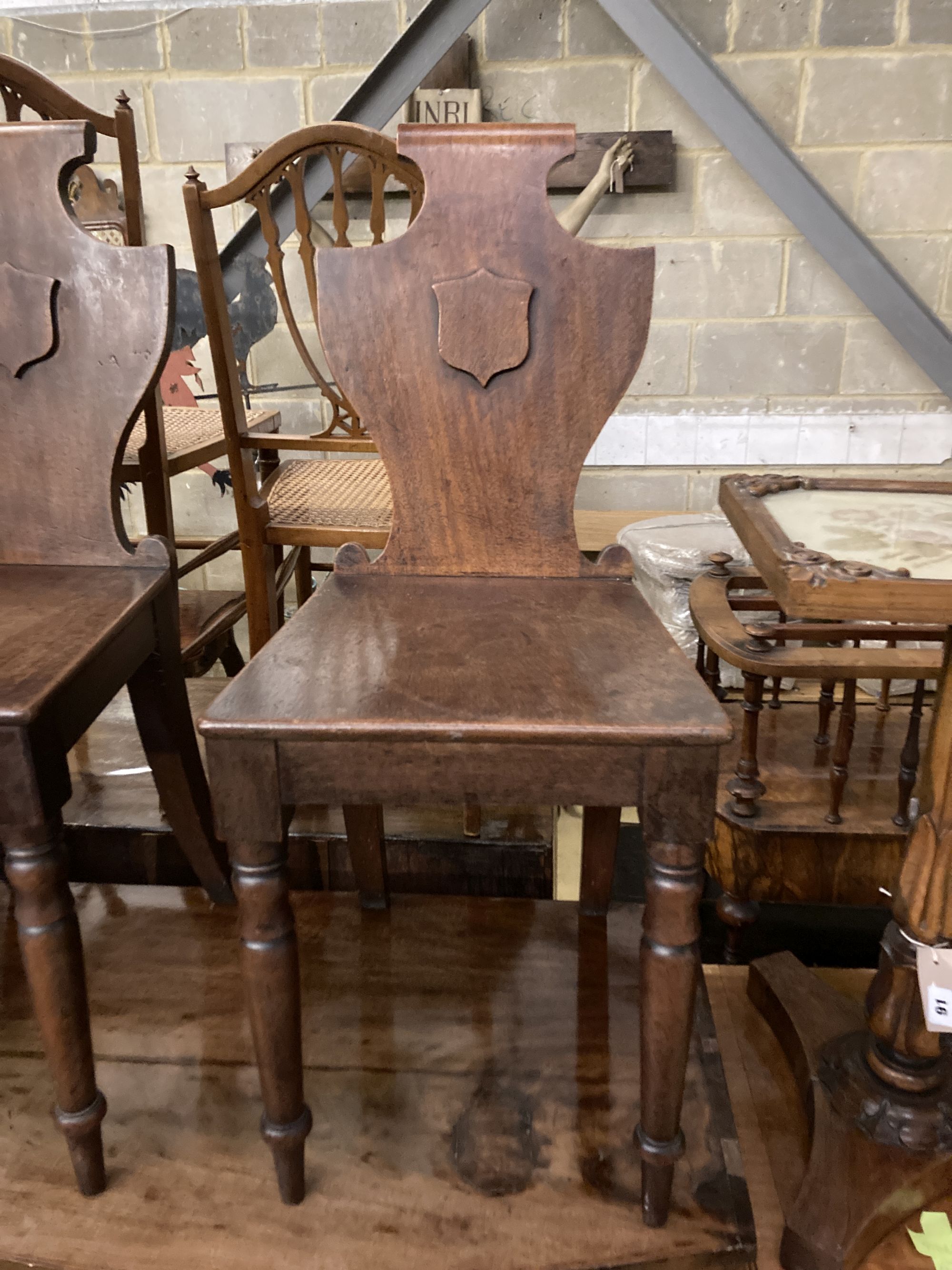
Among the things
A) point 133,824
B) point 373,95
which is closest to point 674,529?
point 373,95

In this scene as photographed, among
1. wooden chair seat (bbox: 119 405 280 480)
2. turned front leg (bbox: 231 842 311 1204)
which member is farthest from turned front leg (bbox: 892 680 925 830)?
wooden chair seat (bbox: 119 405 280 480)

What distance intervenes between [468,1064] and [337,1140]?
6.9 inches

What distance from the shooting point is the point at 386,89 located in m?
2.30

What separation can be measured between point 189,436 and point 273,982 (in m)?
1.31

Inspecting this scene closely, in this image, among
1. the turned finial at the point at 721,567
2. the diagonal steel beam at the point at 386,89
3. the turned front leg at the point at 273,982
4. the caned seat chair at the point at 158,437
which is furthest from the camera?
the diagonal steel beam at the point at 386,89

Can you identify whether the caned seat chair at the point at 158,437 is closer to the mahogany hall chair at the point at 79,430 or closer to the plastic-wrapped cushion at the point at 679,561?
the mahogany hall chair at the point at 79,430

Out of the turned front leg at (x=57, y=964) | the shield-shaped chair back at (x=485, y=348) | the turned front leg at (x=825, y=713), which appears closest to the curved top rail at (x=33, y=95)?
the shield-shaped chair back at (x=485, y=348)

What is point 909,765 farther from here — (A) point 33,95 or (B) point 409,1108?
(A) point 33,95

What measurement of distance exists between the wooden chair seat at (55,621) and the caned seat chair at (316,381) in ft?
1.61

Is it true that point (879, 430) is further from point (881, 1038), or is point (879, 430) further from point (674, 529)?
point (881, 1038)

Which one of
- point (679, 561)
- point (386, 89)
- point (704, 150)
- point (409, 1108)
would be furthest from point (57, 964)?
point (704, 150)

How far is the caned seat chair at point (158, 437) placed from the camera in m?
1.33

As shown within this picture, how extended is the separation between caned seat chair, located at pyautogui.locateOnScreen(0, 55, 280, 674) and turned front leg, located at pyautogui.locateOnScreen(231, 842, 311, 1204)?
1.88 ft

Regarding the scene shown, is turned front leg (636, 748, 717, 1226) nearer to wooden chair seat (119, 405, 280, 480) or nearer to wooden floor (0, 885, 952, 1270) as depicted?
wooden floor (0, 885, 952, 1270)
